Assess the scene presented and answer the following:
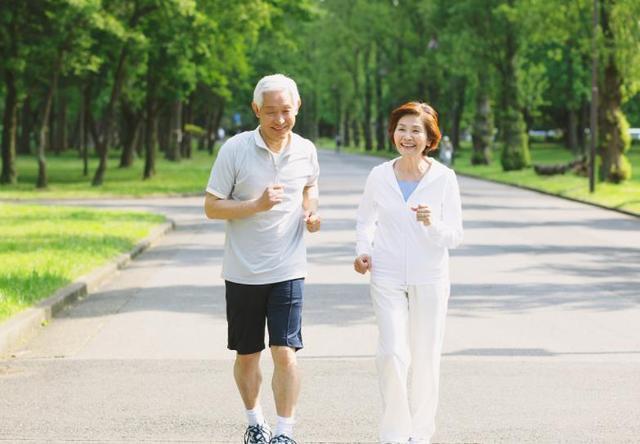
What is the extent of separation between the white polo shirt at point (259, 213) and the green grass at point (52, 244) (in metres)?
4.70

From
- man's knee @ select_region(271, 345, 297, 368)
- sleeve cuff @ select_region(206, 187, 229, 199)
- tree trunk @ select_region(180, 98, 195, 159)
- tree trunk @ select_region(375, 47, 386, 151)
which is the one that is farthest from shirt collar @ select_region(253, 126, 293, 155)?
tree trunk @ select_region(375, 47, 386, 151)

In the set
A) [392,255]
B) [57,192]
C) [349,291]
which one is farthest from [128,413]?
[57,192]

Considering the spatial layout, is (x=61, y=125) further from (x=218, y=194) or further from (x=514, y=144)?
(x=218, y=194)

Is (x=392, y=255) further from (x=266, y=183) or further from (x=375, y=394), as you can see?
(x=375, y=394)

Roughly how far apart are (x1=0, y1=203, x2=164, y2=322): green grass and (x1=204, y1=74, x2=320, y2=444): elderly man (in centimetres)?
466

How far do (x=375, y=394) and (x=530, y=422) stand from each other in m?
1.11

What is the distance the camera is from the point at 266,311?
19.6 ft

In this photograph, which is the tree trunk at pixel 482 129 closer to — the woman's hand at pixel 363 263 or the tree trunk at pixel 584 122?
the tree trunk at pixel 584 122

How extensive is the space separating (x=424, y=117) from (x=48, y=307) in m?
5.96

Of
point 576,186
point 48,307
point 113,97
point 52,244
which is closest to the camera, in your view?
point 48,307

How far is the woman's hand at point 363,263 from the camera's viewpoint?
5812 millimetres

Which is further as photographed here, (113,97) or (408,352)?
(113,97)

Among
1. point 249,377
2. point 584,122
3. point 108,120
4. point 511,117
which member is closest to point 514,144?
point 511,117

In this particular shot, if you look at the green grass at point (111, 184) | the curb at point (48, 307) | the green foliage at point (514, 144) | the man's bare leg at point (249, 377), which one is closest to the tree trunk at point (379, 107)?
the green foliage at point (514, 144)
